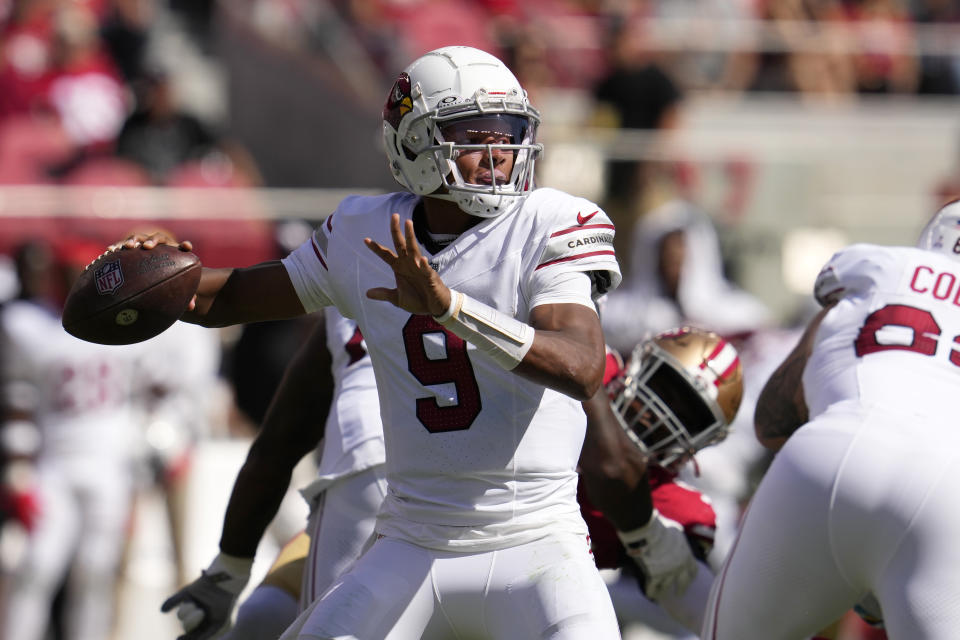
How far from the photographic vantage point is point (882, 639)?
639 cm

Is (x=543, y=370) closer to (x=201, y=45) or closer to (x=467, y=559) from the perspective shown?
(x=467, y=559)

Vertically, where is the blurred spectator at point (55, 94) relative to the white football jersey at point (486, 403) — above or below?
above

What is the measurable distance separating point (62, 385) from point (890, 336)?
181 inches

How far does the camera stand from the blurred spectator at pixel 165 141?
8.62 m

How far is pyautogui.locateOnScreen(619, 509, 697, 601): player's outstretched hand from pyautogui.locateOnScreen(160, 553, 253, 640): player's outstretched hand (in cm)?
108

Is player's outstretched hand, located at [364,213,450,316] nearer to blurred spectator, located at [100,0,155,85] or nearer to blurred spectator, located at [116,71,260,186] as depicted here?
blurred spectator, located at [116,71,260,186]

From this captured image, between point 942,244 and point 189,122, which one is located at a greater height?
point 189,122

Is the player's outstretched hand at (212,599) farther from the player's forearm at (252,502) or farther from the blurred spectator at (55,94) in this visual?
the blurred spectator at (55,94)

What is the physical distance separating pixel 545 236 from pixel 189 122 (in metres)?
6.27

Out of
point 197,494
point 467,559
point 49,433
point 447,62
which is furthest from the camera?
point 197,494

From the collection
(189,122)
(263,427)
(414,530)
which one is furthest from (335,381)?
(189,122)

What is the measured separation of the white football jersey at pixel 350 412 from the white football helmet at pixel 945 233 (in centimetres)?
156

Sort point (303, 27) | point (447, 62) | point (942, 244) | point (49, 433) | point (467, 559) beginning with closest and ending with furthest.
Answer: point (467, 559) < point (447, 62) < point (942, 244) < point (49, 433) < point (303, 27)

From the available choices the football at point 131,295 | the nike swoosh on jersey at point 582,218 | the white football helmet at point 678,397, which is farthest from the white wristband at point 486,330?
the white football helmet at point 678,397
